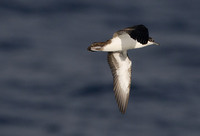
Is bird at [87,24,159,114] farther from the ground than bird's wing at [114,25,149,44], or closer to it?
closer to it

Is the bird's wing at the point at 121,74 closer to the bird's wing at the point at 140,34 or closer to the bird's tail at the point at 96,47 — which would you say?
the bird's tail at the point at 96,47

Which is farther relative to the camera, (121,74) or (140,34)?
(121,74)

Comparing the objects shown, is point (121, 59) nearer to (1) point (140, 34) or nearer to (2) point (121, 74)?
(2) point (121, 74)

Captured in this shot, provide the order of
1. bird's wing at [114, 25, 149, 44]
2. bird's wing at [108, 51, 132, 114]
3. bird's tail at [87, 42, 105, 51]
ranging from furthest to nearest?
bird's wing at [108, 51, 132, 114] → bird's tail at [87, 42, 105, 51] → bird's wing at [114, 25, 149, 44]

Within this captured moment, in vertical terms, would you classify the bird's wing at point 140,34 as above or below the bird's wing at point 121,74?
above

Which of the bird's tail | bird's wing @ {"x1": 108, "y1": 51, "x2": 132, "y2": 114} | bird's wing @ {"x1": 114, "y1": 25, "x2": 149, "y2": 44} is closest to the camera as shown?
bird's wing @ {"x1": 114, "y1": 25, "x2": 149, "y2": 44}

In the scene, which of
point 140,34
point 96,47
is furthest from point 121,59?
point 140,34

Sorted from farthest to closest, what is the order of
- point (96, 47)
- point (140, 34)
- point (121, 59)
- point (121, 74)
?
1. point (121, 74)
2. point (121, 59)
3. point (96, 47)
4. point (140, 34)

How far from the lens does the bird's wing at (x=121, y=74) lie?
14836 mm

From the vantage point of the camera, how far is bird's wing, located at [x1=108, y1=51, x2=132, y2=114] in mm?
14836

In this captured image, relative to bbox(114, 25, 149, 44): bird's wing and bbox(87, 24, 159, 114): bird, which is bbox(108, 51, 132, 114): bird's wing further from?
bbox(114, 25, 149, 44): bird's wing

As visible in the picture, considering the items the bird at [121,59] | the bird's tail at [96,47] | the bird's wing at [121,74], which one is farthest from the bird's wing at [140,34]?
the bird's wing at [121,74]

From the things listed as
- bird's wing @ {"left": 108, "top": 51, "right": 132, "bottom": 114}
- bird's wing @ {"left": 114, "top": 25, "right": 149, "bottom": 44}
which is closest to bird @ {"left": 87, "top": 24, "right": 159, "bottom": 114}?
bird's wing @ {"left": 108, "top": 51, "right": 132, "bottom": 114}

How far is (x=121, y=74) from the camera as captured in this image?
A: 49.5ft
